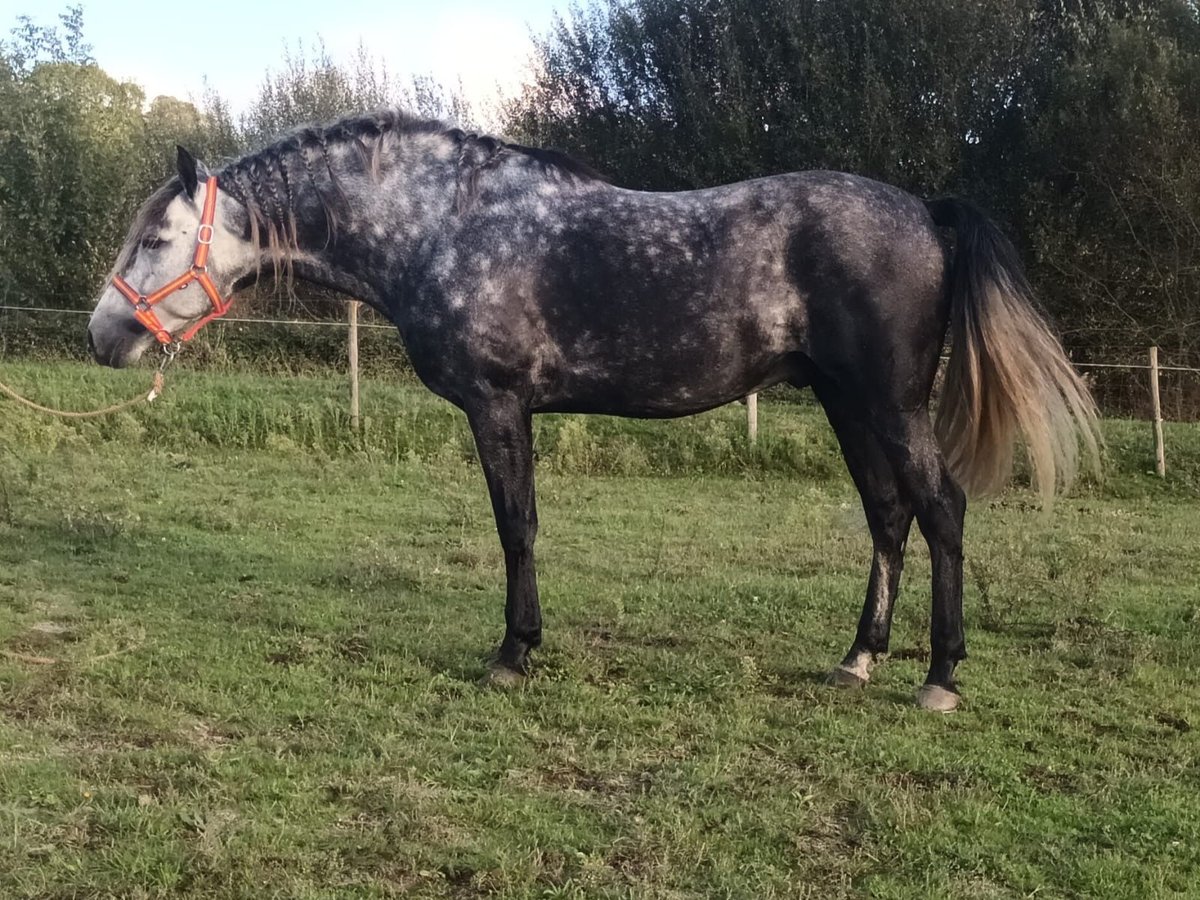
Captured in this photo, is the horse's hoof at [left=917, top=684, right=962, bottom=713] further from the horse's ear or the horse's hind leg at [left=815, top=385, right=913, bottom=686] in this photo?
the horse's ear

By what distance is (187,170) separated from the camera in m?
4.54

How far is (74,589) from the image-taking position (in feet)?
19.4

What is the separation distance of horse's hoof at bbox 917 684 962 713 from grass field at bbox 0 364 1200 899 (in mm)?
61

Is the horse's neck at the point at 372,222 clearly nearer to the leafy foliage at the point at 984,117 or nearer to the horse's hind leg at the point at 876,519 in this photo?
the horse's hind leg at the point at 876,519

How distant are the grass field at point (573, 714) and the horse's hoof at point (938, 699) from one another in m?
0.06

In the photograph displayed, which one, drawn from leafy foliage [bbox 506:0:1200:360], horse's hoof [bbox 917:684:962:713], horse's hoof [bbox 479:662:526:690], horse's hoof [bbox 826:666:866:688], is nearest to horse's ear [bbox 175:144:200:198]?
horse's hoof [bbox 479:662:526:690]

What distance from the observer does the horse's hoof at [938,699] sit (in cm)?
422

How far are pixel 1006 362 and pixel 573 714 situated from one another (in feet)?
7.48

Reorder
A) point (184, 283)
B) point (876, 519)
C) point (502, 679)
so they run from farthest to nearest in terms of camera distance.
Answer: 1. point (876, 519)
2. point (184, 283)
3. point (502, 679)

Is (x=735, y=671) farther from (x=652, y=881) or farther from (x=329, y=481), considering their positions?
(x=329, y=481)

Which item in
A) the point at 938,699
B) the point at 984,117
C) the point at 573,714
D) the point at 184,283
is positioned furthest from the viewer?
the point at 984,117

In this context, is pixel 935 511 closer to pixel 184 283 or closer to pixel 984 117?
pixel 184 283

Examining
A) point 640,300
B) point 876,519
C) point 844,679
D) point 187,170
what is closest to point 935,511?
point 876,519

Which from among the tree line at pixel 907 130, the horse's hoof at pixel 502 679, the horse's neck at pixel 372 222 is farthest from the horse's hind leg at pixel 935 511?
the tree line at pixel 907 130
